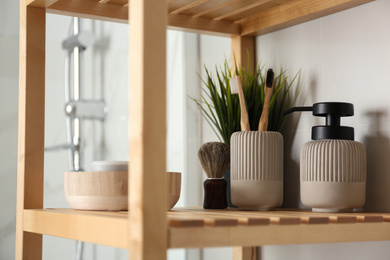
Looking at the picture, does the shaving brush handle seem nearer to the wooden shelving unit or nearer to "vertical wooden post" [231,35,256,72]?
the wooden shelving unit

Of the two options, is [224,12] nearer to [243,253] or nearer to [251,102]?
[251,102]

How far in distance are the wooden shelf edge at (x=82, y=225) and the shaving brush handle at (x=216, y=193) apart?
1.01 feet

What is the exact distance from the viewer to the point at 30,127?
119 cm

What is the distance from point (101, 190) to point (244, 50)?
0.58 m

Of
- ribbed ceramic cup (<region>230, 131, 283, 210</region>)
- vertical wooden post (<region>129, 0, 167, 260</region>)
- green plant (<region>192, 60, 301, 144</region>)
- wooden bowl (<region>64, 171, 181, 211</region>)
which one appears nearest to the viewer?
vertical wooden post (<region>129, 0, 167, 260</region>)

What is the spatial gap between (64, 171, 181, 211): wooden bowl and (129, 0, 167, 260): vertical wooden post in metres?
0.25

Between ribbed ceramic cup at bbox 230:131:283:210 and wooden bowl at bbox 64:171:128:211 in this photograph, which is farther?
ribbed ceramic cup at bbox 230:131:283:210

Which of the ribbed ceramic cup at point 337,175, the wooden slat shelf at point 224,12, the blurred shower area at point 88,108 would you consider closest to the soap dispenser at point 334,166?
the ribbed ceramic cup at point 337,175

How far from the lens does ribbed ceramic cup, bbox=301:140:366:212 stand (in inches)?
40.8

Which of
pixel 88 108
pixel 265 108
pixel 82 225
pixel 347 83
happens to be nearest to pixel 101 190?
pixel 82 225

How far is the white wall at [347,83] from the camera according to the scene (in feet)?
3.59

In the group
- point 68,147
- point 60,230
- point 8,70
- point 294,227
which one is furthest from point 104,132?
point 294,227

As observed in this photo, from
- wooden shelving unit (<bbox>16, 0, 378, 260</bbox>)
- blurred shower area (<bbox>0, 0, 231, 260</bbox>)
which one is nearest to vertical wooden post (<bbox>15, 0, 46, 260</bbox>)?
wooden shelving unit (<bbox>16, 0, 378, 260</bbox>)

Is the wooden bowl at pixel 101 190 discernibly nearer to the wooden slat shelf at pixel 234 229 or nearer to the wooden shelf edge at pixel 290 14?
the wooden slat shelf at pixel 234 229
